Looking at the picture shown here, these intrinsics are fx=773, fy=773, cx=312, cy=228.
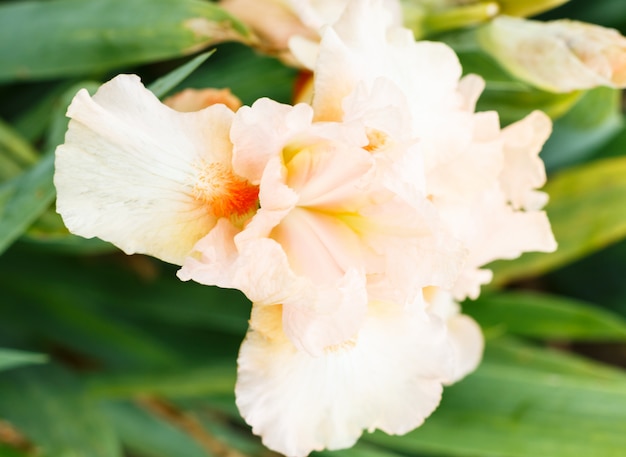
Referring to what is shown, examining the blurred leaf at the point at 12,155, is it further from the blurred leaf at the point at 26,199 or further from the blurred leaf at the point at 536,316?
the blurred leaf at the point at 536,316

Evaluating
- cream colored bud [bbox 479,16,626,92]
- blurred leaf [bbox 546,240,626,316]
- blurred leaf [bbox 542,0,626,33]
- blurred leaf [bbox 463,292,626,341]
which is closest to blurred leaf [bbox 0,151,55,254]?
cream colored bud [bbox 479,16,626,92]

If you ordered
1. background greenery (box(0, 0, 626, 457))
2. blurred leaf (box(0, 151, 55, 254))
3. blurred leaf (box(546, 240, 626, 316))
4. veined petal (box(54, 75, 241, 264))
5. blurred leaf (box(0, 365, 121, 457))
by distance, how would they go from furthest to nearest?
blurred leaf (box(546, 240, 626, 316)), blurred leaf (box(0, 365, 121, 457)), background greenery (box(0, 0, 626, 457)), blurred leaf (box(0, 151, 55, 254)), veined petal (box(54, 75, 241, 264))

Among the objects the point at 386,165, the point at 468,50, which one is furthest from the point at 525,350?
the point at 386,165

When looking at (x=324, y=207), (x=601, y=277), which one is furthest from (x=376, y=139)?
→ (x=601, y=277)

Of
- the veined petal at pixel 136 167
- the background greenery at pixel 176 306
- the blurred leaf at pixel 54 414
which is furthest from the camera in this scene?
the blurred leaf at pixel 54 414

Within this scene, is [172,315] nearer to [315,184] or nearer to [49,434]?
[49,434]

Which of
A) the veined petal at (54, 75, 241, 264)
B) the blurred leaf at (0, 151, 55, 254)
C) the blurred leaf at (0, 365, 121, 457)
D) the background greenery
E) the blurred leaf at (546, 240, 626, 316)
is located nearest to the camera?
the veined petal at (54, 75, 241, 264)

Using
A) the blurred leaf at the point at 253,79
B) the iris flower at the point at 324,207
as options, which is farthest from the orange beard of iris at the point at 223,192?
the blurred leaf at the point at 253,79

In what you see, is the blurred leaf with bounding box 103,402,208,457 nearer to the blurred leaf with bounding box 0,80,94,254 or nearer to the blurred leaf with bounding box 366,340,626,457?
the blurred leaf with bounding box 366,340,626,457
